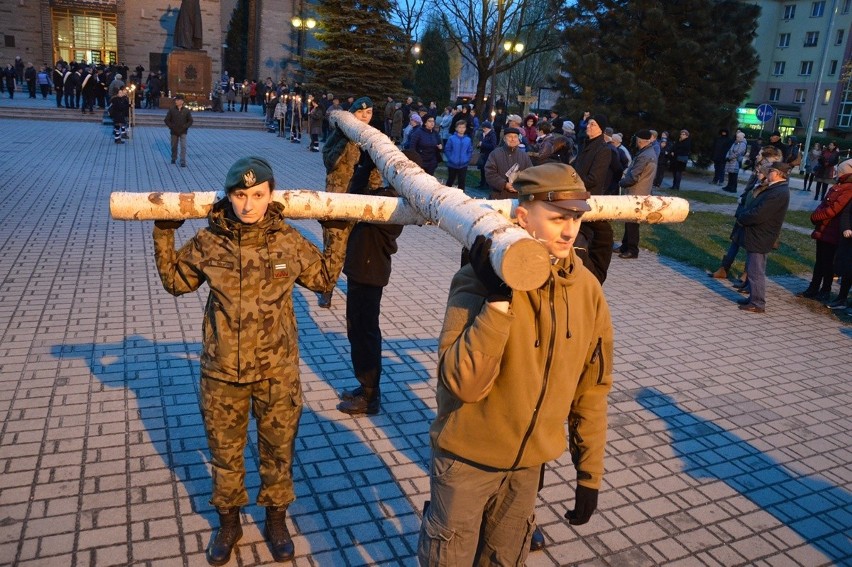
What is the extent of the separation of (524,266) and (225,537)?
2.54 metres

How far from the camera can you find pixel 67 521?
3.96 m

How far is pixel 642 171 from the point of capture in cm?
1095

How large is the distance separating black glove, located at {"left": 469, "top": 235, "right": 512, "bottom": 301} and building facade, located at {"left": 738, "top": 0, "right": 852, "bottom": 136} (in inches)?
2212

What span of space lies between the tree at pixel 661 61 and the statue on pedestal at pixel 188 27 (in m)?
18.5

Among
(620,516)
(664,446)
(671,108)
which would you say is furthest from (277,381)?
(671,108)

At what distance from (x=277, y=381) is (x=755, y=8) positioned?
2635cm

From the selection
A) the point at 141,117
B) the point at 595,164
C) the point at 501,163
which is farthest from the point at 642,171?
the point at 141,117

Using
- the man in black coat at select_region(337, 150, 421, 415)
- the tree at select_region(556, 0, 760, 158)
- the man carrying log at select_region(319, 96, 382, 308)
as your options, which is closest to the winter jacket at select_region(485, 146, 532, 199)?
the man carrying log at select_region(319, 96, 382, 308)

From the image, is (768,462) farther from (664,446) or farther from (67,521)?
(67,521)

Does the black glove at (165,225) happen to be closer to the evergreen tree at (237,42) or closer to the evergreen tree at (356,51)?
the evergreen tree at (356,51)

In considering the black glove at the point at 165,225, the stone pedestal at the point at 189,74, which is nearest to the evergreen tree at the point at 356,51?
the stone pedestal at the point at 189,74

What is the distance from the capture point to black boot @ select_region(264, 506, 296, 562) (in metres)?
3.79

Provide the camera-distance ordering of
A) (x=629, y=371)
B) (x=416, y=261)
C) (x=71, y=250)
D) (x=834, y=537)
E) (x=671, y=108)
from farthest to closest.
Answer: (x=671, y=108) < (x=416, y=261) < (x=71, y=250) < (x=629, y=371) < (x=834, y=537)

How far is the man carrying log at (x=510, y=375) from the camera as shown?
250 centimetres
